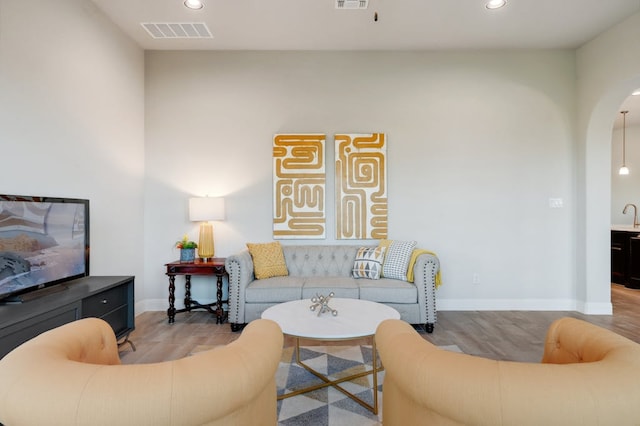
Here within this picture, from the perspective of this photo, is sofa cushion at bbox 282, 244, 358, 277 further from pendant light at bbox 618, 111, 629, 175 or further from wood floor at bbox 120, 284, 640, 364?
pendant light at bbox 618, 111, 629, 175

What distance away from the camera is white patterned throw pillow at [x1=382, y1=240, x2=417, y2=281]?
352cm

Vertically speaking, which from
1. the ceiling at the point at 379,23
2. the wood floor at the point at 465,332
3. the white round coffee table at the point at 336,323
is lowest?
the wood floor at the point at 465,332

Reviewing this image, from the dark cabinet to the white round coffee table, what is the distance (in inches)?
202

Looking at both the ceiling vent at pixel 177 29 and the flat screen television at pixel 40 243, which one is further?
the ceiling vent at pixel 177 29

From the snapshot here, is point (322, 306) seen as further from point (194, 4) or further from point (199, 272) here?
point (194, 4)

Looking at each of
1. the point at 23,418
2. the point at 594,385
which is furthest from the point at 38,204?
the point at 594,385

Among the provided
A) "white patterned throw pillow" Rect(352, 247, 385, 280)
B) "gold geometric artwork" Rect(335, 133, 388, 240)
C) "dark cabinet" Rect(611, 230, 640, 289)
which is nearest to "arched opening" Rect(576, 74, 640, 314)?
"dark cabinet" Rect(611, 230, 640, 289)

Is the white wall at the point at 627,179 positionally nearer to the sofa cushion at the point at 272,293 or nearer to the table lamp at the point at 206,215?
the sofa cushion at the point at 272,293

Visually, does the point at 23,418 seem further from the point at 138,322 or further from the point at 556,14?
the point at 556,14

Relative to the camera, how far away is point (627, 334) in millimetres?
3230

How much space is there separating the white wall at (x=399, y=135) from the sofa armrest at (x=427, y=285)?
30.0 inches

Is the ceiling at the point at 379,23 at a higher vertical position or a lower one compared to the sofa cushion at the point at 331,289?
higher

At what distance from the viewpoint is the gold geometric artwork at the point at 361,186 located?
403 centimetres

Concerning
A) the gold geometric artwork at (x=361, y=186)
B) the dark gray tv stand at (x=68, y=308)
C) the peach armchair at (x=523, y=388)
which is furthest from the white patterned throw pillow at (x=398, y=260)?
the peach armchair at (x=523, y=388)
